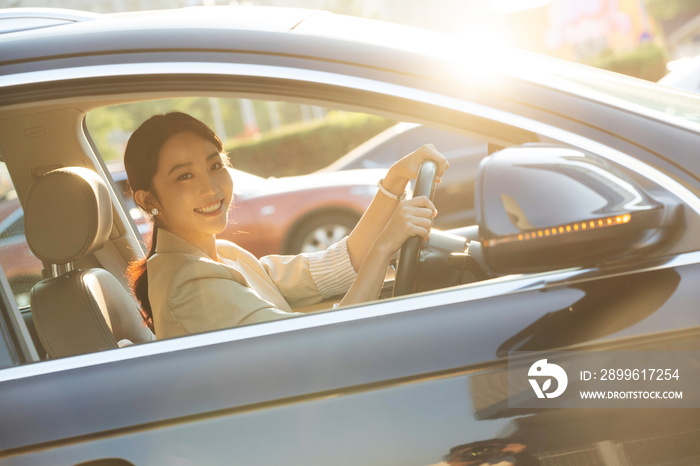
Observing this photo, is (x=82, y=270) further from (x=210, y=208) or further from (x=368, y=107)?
(x=368, y=107)

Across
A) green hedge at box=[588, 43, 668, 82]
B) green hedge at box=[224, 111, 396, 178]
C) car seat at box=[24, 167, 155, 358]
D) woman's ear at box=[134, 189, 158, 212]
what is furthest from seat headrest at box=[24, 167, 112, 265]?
green hedge at box=[588, 43, 668, 82]

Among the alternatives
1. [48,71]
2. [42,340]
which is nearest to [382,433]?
[48,71]

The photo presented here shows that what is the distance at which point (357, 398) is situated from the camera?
46.8 inches

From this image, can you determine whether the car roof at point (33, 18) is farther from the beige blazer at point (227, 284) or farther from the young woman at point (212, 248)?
the beige blazer at point (227, 284)

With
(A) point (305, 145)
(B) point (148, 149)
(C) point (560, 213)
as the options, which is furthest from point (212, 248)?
(A) point (305, 145)

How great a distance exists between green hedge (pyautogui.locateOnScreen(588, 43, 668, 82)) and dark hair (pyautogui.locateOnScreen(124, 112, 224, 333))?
1738 cm

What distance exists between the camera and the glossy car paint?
3.79 ft

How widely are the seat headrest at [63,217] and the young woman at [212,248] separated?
0.17 m

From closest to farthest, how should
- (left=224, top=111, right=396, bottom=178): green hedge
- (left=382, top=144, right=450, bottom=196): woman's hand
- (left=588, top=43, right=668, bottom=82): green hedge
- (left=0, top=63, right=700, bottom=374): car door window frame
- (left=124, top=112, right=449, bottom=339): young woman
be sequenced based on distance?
(left=0, top=63, right=700, bottom=374): car door window frame → (left=124, top=112, right=449, bottom=339): young woman → (left=382, top=144, right=450, bottom=196): woman's hand → (left=588, top=43, right=668, bottom=82): green hedge → (left=224, top=111, right=396, bottom=178): green hedge

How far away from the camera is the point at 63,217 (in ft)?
5.93

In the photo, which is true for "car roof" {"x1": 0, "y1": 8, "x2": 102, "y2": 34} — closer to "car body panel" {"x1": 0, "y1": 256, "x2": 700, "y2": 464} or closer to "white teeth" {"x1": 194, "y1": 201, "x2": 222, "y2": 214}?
"white teeth" {"x1": 194, "y1": 201, "x2": 222, "y2": 214}

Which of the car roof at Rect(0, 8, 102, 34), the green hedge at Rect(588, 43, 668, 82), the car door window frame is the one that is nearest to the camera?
the car door window frame

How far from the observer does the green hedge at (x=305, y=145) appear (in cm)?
1798

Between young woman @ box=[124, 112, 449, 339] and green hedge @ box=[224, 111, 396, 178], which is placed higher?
green hedge @ box=[224, 111, 396, 178]
